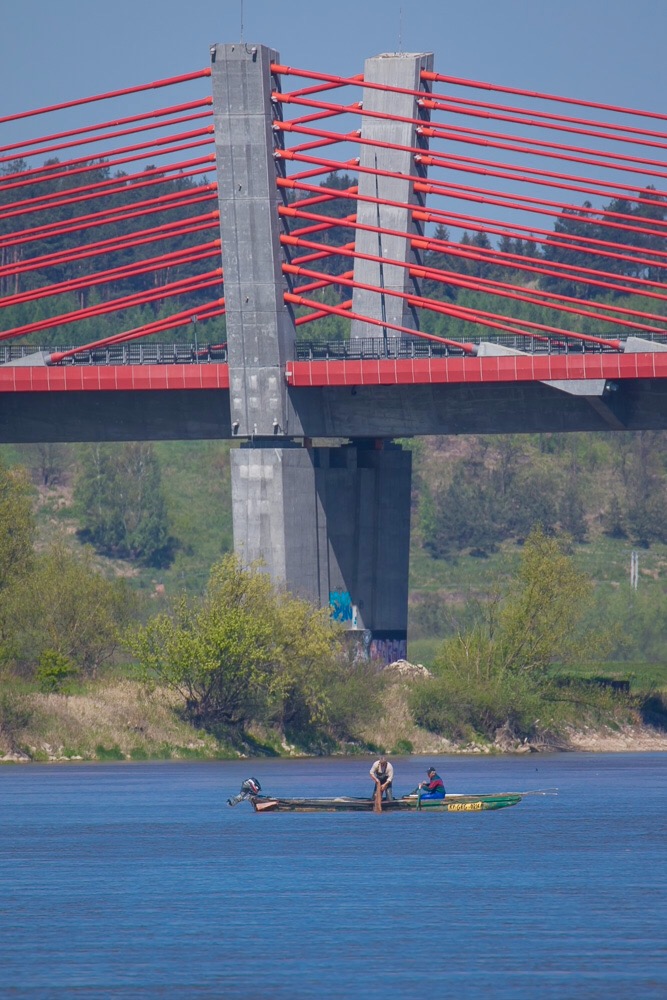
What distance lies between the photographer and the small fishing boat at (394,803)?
4966cm

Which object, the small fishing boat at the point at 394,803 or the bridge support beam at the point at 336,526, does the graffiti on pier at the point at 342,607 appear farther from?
the small fishing boat at the point at 394,803

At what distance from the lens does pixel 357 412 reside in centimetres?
7219

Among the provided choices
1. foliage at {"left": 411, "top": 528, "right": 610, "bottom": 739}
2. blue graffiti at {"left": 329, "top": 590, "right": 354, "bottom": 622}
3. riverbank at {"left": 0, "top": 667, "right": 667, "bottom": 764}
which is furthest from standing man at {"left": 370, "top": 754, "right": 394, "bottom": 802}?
blue graffiti at {"left": 329, "top": 590, "right": 354, "bottom": 622}

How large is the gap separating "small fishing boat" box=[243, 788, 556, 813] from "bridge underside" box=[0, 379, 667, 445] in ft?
65.3

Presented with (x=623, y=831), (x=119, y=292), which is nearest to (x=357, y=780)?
(x=623, y=831)

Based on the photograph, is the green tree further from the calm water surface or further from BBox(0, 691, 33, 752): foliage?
the calm water surface

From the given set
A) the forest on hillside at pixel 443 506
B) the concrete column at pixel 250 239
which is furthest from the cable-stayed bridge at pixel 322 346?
the forest on hillside at pixel 443 506

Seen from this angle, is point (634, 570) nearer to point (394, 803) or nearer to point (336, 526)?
point (336, 526)

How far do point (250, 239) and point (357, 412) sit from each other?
25.5 ft

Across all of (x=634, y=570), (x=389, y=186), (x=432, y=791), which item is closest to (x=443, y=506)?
(x=634, y=570)

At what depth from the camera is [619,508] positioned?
144 m

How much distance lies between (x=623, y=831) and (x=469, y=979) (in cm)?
1863

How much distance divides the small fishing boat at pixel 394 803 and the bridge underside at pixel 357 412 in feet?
65.3

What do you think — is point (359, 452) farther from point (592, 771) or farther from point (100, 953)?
point (100, 953)
